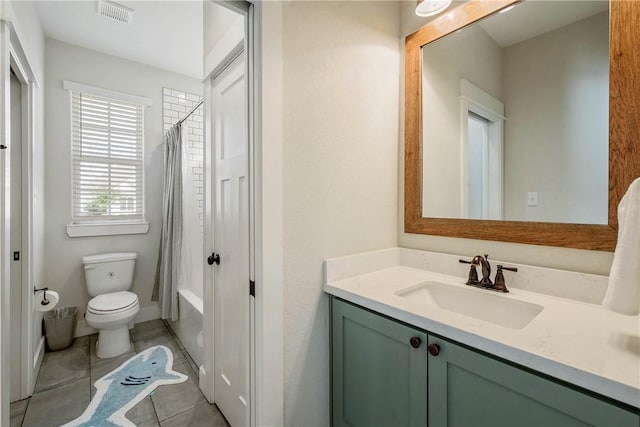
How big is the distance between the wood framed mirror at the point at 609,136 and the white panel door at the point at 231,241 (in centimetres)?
88

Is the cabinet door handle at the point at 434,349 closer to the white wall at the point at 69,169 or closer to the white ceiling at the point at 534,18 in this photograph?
the white ceiling at the point at 534,18

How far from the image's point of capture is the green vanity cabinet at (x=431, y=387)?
0.69 meters

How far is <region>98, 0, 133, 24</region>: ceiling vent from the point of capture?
2035 millimetres

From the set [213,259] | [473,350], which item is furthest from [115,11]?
[473,350]

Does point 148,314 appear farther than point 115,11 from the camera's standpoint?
Yes

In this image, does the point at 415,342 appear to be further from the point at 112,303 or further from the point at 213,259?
the point at 112,303

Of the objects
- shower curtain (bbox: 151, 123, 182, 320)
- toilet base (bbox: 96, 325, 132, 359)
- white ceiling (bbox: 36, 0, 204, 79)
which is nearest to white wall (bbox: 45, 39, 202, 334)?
white ceiling (bbox: 36, 0, 204, 79)

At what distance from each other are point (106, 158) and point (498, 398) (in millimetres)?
3369

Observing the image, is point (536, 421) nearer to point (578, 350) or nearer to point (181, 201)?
point (578, 350)

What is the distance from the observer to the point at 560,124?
1.16 m

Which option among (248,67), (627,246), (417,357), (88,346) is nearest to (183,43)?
(248,67)

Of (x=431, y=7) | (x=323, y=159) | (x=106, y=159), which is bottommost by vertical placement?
(x=323, y=159)

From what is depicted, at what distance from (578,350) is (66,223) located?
341cm

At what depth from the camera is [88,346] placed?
245 centimetres
